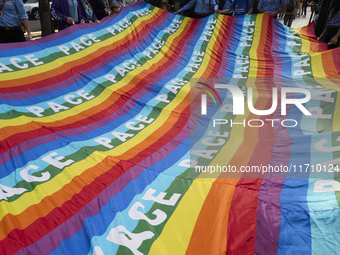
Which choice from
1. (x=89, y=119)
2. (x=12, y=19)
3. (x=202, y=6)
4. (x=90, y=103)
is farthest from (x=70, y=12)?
(x=202, y=6)

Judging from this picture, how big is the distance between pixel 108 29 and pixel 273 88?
113 inches

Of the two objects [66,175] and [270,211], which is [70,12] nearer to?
[66,175]

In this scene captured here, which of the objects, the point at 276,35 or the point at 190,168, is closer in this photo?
the point at 190,168

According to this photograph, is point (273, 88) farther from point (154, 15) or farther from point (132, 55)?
point (154, 15)

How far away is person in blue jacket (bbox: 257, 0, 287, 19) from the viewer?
20.1ft

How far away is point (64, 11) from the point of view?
15.5ft

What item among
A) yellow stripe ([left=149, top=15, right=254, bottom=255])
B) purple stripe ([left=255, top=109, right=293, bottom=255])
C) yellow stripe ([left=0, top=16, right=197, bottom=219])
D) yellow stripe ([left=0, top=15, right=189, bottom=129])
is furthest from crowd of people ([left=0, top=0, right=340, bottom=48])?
yellow stripe ([left=149, top=15, right=254, bottom=255])

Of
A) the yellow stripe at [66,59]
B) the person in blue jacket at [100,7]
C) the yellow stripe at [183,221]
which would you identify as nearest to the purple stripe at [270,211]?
the yellow stripe at [183,221]

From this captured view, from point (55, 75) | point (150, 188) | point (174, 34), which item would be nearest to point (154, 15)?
point (174, 34)

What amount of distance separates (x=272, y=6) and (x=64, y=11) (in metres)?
4.21

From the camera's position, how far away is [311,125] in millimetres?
3367

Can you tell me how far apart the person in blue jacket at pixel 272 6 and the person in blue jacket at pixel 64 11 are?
387cm

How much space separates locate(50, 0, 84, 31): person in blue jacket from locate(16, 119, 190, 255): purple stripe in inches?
117

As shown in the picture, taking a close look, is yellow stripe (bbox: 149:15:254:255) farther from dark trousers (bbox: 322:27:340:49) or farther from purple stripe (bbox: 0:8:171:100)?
dark trousers (bbox: 322:27:340:49)
